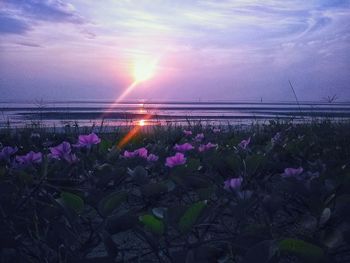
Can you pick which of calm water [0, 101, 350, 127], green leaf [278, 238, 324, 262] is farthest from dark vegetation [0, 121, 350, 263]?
calm water [0, 101, 350, 127]

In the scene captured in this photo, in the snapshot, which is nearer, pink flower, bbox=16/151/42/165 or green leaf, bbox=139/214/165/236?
green leaf, bbox=139/214/165/236

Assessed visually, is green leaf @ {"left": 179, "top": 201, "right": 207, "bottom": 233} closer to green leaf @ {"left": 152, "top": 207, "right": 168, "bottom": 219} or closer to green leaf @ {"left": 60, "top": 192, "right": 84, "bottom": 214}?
green leaf @ {"left": 152, "top": 207, "right": 168, "bottom": 219}

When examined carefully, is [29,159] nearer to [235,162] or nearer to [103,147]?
[103,147]

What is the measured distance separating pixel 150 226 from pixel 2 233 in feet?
1.24

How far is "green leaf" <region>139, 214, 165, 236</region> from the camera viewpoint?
1.03 metres

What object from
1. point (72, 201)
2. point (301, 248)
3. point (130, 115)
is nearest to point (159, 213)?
point (72, 201)

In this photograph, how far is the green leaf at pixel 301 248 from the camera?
0.88m

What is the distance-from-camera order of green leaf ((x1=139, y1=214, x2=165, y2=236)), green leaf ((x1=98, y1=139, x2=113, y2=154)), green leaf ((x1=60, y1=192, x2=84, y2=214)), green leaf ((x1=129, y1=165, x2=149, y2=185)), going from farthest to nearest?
green leaf ((x1=98, y1=139, x2=113, y2=154))
green leaf ((x1=129, y1=165, x2=149, y2=185))
green leaf ((x1=60, y1=192, x2=84, y2=214))
green leaf ((x1=139, y1=214, x2=165, y2=236))

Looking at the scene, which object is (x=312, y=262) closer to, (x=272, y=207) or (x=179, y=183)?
(x=272, y=207)

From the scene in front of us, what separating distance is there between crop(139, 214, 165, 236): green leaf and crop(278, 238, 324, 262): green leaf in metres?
0.28

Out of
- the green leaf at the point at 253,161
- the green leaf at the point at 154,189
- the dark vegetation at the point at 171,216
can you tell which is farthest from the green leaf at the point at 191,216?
the green leaf at the point at 253,161

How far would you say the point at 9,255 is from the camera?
106cm

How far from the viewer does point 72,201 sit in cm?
114

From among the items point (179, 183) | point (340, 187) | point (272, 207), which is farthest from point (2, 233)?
point (340, 187)
